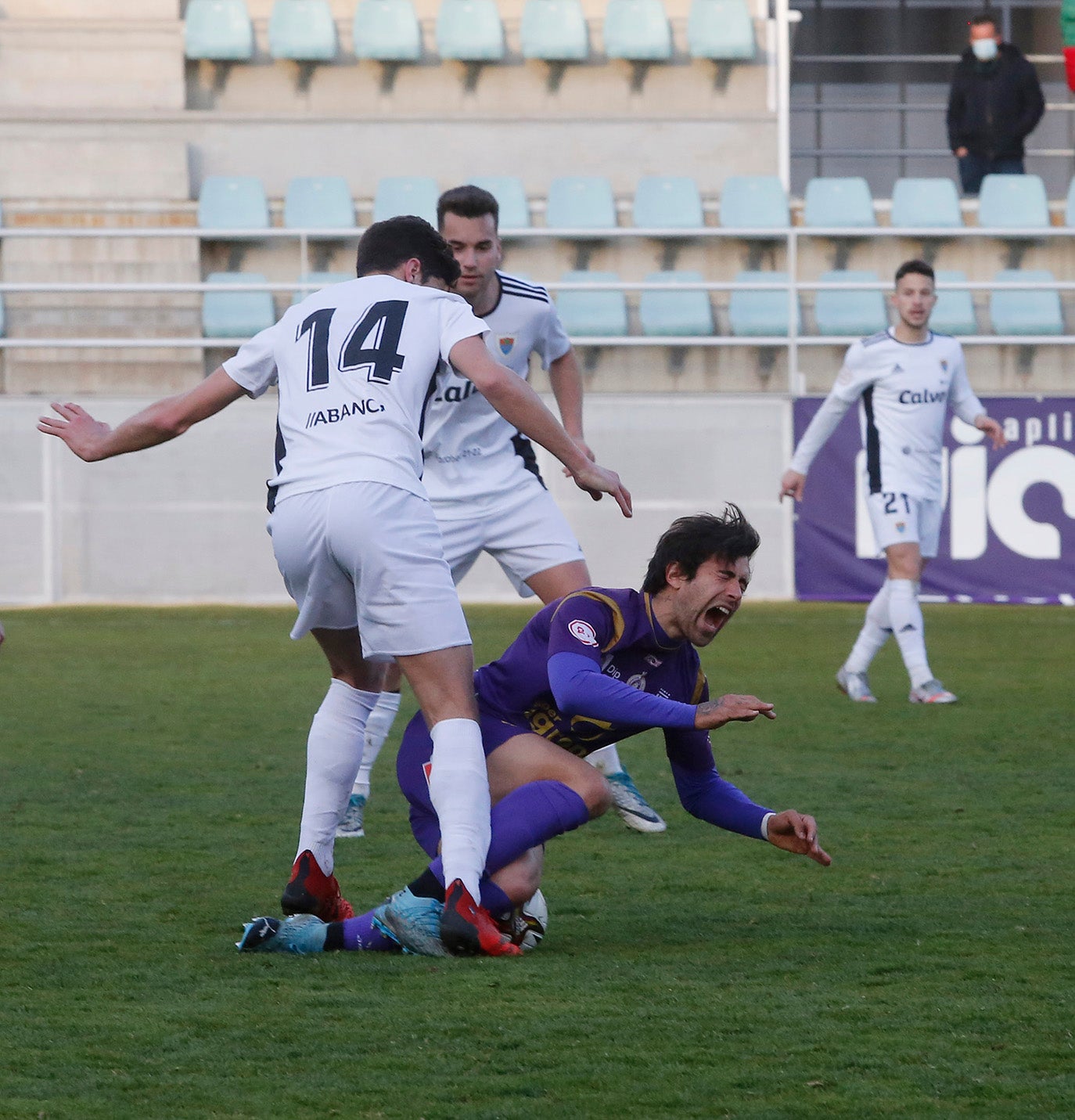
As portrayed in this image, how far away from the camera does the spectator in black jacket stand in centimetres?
1636

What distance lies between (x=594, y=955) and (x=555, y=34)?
1518cm

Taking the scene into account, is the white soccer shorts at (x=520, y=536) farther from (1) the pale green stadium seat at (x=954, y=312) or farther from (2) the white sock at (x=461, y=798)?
(1) the pale green stadium seat at (x=954, y=312)

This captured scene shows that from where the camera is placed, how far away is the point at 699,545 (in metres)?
3.75

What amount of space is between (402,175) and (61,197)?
3120 millimetres

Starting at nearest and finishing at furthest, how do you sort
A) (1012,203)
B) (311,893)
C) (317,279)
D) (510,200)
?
(311,893) → (317,279) → (510,200) → (1012,203)

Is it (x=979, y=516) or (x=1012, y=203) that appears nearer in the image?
(x=979, y=516)

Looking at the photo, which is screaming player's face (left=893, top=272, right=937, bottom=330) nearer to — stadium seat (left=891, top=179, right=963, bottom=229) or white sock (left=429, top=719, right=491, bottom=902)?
white sock (left=429, top=719, right=491, bottom=902)

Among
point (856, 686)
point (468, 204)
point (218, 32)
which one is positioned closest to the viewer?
point (468, 204)

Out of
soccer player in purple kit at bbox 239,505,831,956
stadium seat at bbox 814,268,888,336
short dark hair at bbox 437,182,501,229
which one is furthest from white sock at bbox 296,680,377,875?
stadium seat at bbox 814,268,888,336

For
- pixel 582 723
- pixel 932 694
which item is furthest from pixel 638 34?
pixel 582 723

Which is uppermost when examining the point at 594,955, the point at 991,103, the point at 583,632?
the point at 991,103

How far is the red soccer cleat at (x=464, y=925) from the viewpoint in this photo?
365 centimetres

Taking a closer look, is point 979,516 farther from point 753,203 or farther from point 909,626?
point 909,626

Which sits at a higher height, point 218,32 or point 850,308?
point 218,32
